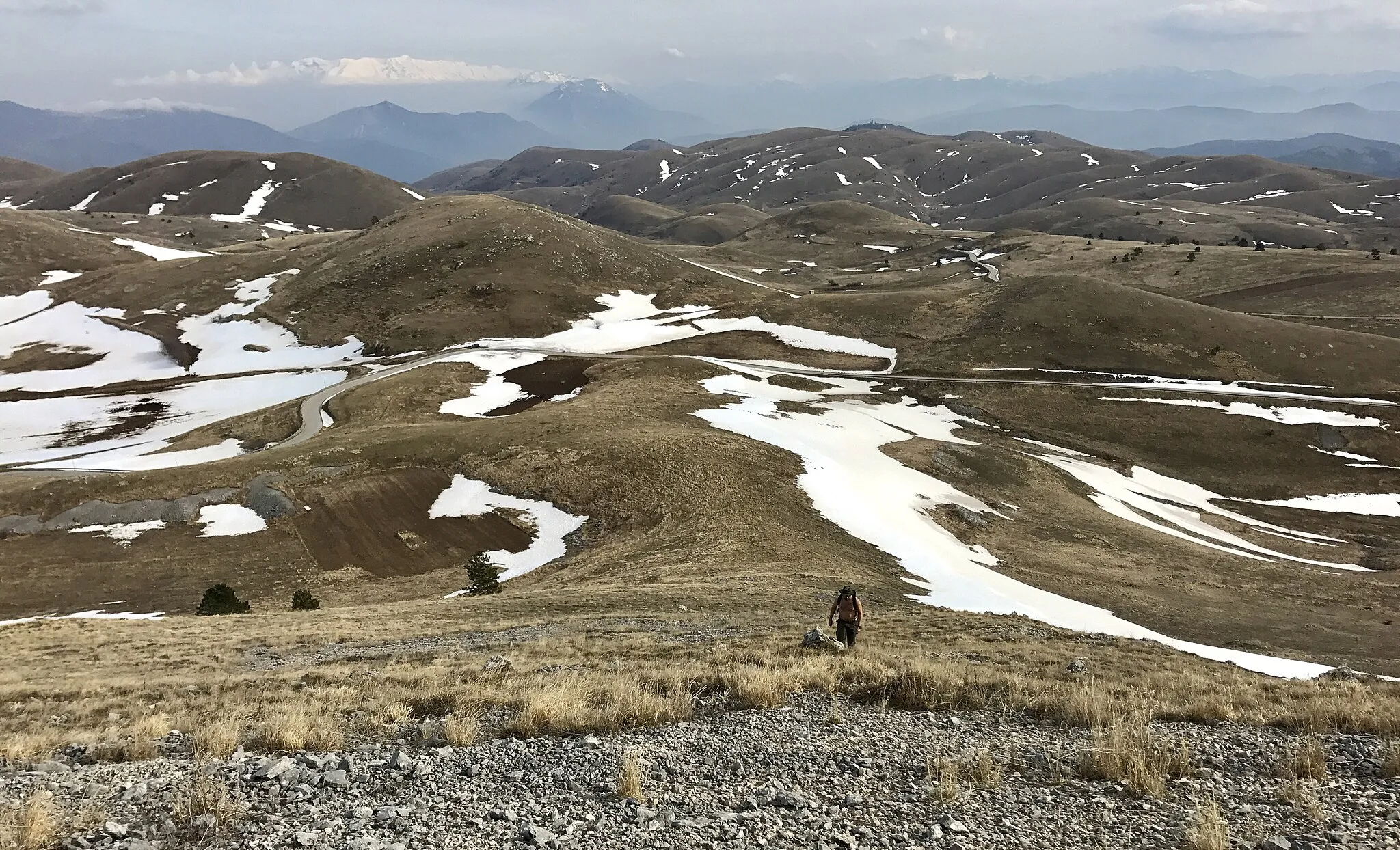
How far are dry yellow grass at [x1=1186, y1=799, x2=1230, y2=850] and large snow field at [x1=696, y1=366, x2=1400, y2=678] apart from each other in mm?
21488

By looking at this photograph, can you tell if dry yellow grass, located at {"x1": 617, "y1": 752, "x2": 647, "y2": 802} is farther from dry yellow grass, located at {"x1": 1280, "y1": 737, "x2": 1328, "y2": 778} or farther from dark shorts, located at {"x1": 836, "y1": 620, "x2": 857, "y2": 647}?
dark shorts, located at {"x1": 836, "y1": 620, "x2": 857, "y2": 647}

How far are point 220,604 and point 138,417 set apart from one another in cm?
5919

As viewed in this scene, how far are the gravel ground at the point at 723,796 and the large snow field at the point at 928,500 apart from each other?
19781 millimetres

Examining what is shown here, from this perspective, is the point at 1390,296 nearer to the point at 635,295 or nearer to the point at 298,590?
the point at 635,295

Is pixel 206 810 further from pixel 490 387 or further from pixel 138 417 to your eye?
pixel 138 417

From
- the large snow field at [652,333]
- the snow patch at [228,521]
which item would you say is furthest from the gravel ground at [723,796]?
the large snow field at [652,333]

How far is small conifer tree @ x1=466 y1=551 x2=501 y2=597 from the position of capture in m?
31.9

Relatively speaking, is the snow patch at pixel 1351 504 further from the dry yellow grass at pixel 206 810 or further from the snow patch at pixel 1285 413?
the dry yellow grass at pixel 206 810

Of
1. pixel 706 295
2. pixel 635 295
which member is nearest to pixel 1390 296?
pixel 706 295

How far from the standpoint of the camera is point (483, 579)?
107 feet

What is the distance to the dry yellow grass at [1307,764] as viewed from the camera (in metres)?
8.72

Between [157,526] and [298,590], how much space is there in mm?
13195

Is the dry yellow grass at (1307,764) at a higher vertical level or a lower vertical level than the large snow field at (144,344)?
higher

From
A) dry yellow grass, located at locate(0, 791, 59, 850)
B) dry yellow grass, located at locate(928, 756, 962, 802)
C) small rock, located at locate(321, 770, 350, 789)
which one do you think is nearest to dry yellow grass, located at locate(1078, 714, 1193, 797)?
dry yellow grass, located at locate(928, 756, 962, 802)
